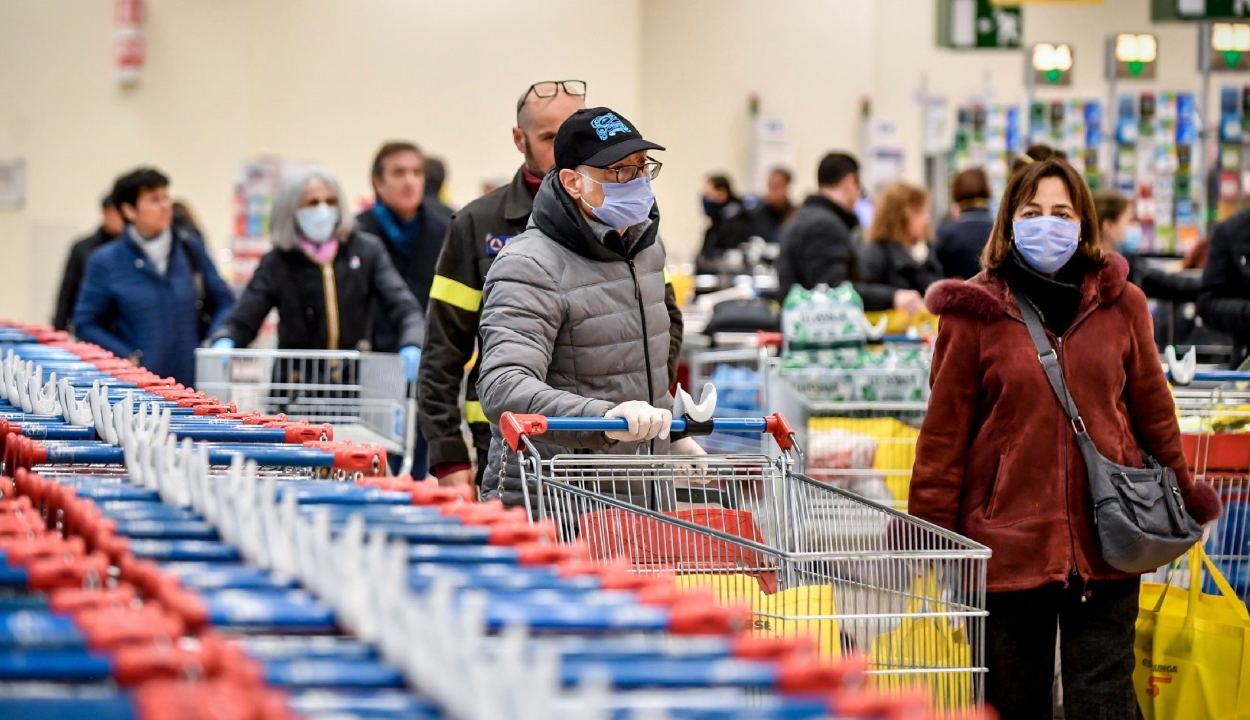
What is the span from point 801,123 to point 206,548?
53.3ft

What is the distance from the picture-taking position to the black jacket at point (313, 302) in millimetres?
6340

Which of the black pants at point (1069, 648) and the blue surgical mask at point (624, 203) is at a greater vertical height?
the blue surgical mask at point (624, 203)

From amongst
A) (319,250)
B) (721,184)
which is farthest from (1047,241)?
(721,184)

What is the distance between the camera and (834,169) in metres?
8.13

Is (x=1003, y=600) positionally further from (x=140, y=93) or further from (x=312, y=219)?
(x=140, y=93)

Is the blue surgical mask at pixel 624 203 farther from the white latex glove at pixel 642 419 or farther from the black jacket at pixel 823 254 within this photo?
the black jacket at pixel 823 254

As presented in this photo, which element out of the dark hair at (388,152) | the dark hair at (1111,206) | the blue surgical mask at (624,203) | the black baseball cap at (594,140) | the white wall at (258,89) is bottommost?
the blue surgical mask at (624,203)

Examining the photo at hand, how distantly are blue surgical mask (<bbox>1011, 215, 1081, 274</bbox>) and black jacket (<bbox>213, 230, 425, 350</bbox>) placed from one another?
9.41 feet

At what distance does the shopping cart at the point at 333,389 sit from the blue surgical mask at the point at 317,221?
0.47m

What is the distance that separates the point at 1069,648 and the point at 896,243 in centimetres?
485

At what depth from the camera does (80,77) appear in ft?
49.2

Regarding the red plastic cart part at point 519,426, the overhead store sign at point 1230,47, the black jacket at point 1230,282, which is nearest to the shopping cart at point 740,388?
the black jacket at point 1230,282

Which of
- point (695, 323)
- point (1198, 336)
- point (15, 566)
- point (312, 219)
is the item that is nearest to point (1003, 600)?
point (15, 566)

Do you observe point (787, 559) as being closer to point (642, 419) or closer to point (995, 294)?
point (642, 419)
